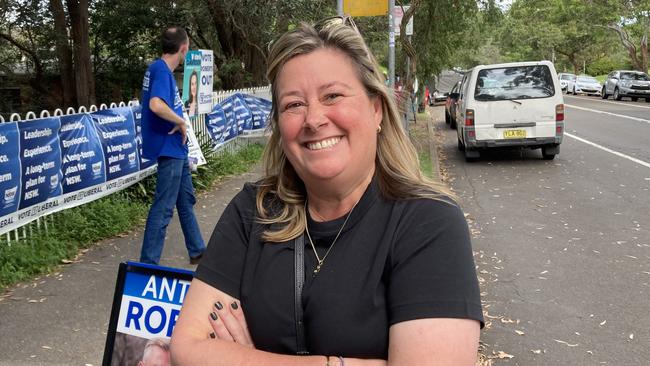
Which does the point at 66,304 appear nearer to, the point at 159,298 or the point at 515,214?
the point at 159,298

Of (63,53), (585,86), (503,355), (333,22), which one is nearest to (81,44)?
(63,53)

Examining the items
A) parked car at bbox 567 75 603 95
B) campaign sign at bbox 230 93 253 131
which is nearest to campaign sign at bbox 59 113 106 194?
campaign sign at bbox 230 93 253 131

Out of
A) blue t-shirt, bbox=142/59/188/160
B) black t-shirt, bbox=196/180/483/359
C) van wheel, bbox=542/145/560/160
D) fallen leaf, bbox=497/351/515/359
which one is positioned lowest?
fallen leaf, bbox=497/351/515/359

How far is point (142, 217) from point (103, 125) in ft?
3.76

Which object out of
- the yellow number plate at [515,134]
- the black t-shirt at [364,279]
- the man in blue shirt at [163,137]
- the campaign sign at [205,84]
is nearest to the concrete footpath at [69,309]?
the man in blue shirt at [163,137]

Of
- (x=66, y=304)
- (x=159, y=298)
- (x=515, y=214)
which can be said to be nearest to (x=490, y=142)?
(x=515, y=214)

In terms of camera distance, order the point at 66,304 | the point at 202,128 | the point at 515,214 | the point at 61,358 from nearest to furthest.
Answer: the point at 61,358
the point at 66,304
the point at 515,214
the point at 202,128

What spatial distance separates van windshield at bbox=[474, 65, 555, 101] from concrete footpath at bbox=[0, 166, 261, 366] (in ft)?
26.5

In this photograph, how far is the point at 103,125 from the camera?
270 inches

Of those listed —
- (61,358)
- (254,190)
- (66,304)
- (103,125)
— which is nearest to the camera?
(254,190)

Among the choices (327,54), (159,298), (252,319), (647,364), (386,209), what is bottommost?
(647,364)

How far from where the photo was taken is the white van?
40.3 feet

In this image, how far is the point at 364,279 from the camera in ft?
5.34

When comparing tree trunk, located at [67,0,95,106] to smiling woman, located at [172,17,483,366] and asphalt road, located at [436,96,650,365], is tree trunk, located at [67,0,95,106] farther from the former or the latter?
smiling woman, located at [172,17,483,366]
